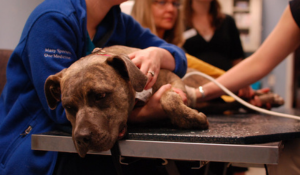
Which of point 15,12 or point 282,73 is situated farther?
point 282,73

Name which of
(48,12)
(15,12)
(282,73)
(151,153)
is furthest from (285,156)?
(282,73)

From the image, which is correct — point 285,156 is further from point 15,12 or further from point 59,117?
point 15,12

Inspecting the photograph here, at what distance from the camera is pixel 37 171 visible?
101 centimetres

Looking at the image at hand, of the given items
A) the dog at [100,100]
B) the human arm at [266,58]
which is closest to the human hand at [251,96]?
the human arm at [266,58]

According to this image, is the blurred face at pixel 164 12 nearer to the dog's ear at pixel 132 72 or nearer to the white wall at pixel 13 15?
the white wall at pixel 13 15

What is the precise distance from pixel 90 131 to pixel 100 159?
298 mm

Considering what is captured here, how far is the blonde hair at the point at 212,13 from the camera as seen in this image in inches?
98.8

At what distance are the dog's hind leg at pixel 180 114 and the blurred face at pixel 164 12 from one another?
1350 millimetres

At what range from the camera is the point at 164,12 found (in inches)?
89.7

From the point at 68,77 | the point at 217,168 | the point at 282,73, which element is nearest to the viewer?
the point at 68,77

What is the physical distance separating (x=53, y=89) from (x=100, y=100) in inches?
9.4

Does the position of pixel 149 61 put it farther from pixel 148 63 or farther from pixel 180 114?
pixel 180 114

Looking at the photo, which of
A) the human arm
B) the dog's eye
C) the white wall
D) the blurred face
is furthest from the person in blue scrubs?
the blurred face

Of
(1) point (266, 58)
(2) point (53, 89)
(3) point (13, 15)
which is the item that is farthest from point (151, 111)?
(3) point (13, 15)
